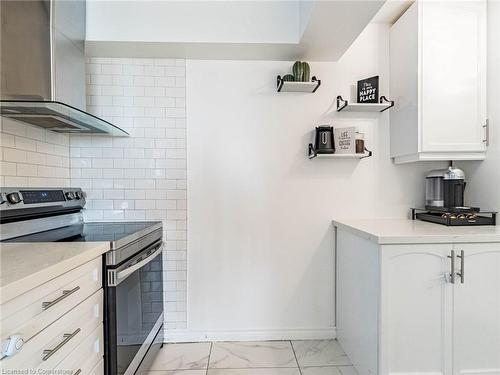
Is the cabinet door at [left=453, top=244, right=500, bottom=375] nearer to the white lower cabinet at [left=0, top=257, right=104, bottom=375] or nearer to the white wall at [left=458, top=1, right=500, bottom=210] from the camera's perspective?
the white wall at [left=458, top=1, right=500, bottom=210]

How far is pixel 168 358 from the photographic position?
1.96 metres

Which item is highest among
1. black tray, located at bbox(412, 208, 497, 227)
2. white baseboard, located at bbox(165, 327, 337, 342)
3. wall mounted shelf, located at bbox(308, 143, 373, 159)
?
wall mounted shelf, located at bbox(308, 143, 373, 159)

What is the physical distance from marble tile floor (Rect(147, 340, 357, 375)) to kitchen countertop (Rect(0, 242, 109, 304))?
3.59ft

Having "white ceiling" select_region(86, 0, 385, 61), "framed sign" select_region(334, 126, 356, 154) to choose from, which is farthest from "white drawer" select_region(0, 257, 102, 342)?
"framed sign" select_region(334, 126, 356, 154)

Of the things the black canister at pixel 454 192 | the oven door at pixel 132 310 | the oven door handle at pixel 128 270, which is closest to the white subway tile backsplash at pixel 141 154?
the oven door at pixel 132 310

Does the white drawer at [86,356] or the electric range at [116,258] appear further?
the electric range at [116,258]

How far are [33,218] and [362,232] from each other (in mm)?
1897

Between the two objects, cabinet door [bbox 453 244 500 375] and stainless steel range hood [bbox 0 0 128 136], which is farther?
cabinet door [bbox 453 244 500 375]

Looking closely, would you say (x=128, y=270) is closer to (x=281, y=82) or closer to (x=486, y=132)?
(x=281, y=82)

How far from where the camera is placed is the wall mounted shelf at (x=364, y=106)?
2105 mm

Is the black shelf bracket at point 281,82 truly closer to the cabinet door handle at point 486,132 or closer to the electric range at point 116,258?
the cabinet door handle at point 486,132

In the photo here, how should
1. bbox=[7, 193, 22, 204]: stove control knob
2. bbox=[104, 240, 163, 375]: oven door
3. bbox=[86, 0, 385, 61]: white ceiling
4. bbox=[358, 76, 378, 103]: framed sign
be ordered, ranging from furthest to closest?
bbox=[358, 76, 378, 103]: framed sign → bbox=[86, 0, 385, 61]: white ceiling → bbox=[7, 193, 22, 204]: stove control knob → bbox=[104, 240, 163, 375]: oven door

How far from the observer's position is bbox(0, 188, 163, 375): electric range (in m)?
1.33

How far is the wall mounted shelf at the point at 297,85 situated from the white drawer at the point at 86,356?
1826 mm
